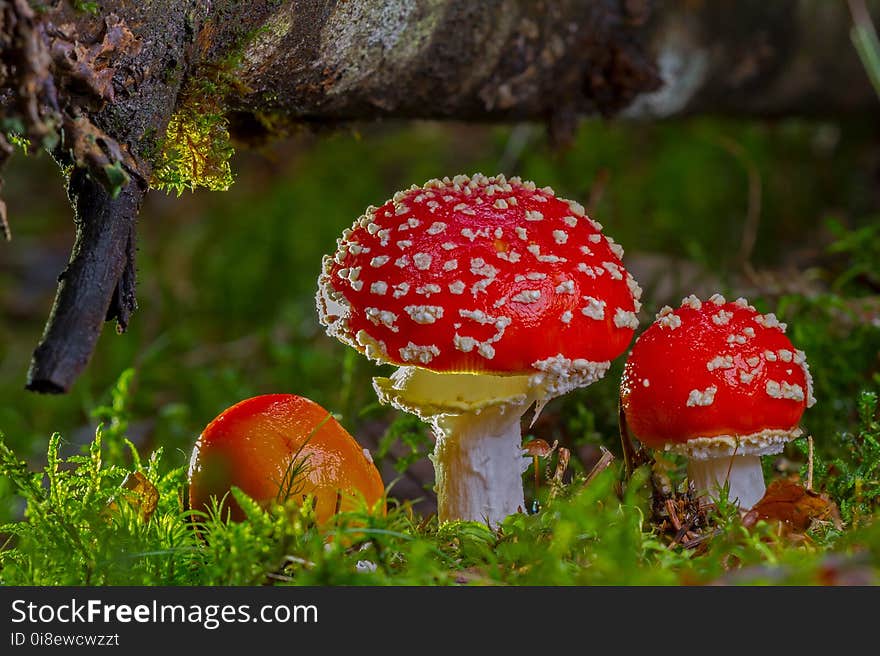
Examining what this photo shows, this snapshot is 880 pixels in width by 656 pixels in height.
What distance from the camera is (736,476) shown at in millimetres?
2252

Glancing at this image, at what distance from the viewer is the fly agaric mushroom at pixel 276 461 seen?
2.01 meters

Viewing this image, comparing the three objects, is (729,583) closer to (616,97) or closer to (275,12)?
(275,12)

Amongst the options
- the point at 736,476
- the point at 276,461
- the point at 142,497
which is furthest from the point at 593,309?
the point at 142,497

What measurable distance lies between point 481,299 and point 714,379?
61 cm

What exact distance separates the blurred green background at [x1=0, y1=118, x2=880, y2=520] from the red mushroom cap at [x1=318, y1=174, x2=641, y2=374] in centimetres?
93

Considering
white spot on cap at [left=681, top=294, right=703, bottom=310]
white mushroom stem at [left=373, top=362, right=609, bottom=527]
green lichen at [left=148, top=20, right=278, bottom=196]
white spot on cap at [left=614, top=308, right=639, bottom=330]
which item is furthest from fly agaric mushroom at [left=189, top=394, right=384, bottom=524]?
white spot on cap at [left=681, top=294, right=703, bottom=310]

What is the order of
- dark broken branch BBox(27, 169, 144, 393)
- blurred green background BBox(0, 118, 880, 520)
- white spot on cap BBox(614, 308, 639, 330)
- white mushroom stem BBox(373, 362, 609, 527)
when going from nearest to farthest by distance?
1. dark broken branch BBox(27, 169, 144, 393)
2. white spot on cap BBox(614, 308, 639, 330)
3. white mushroom stem BBox(373, 362, 609, 527)
4. blurred green background BBox(0, 118, 880, 520)

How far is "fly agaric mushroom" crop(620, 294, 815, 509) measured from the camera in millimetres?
2076

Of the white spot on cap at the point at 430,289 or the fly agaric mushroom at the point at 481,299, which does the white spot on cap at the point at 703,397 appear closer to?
the fly agaric mushroom at the point at 481,299

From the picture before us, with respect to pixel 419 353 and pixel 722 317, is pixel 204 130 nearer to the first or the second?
pixel 419 353

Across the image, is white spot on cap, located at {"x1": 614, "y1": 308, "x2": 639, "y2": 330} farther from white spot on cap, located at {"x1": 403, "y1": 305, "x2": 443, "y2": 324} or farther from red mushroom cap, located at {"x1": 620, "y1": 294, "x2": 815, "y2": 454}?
white spot on cap, located at {"x1": 403, "y1": 305, "x2": 443, "y2": 324}

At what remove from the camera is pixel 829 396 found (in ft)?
9.73
